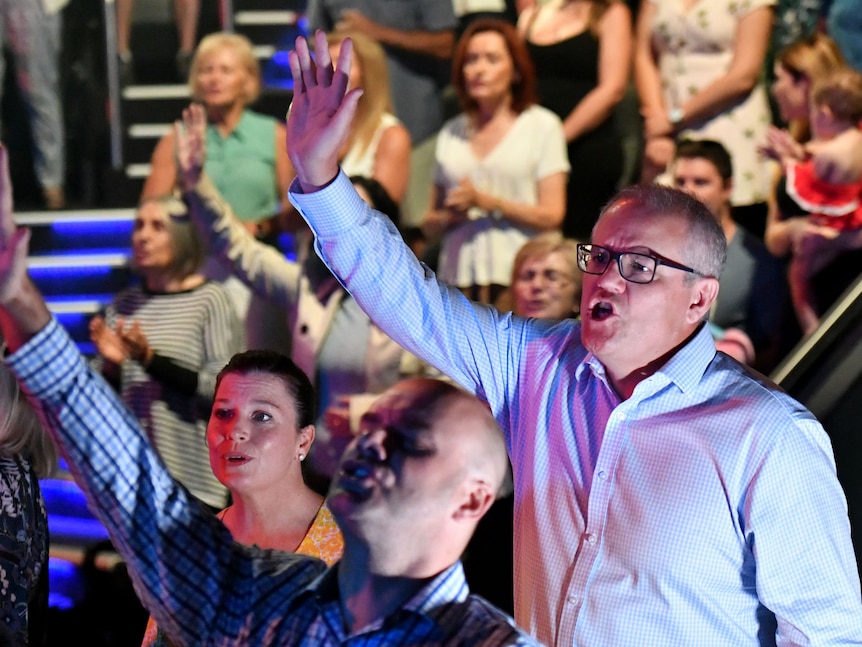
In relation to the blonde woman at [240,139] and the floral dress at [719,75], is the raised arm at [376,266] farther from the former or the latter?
the blonde woman at [240,139]

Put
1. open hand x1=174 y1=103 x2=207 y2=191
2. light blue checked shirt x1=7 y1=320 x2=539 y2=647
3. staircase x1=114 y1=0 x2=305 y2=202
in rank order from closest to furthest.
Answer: light blue checked shirt x1=7 y1=320 x2=539 y2=647 < open hand x1=174 y1=103 x2=207 y2=191 < staircase x1=114 y1=0 x2=305 y2=202

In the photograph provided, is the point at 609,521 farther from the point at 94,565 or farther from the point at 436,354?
the point at 94,565

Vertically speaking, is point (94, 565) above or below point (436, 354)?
below

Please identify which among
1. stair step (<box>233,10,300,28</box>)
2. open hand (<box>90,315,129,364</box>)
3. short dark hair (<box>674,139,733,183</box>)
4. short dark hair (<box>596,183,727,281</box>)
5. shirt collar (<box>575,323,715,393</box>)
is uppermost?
stair step (<box>233,10,300,28</box>)

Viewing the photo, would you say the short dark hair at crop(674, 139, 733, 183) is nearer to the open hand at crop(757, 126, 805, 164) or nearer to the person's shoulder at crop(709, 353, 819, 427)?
the open hand at crop(757, 126, 805, 164)

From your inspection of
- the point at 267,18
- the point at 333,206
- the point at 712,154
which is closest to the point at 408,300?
the point at 333,206

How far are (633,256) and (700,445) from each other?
0.33 m

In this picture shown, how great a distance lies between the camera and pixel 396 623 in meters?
1.38

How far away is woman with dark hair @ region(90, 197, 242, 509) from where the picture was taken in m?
4.11

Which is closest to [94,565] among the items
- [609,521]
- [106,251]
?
[106,251]

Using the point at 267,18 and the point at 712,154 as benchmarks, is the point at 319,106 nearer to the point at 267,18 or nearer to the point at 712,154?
the point at 712,154

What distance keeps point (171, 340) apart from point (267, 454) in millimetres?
2199

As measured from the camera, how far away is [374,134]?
4.35 metres

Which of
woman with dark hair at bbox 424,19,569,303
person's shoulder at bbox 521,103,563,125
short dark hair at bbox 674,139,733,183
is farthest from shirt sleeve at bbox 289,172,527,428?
person's shoulder at bbox 521,103,563,125
